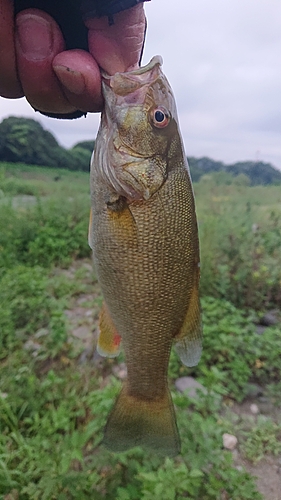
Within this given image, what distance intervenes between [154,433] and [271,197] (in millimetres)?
5726

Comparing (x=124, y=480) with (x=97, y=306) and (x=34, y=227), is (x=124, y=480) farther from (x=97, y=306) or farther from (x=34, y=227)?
(x=34, y=227)

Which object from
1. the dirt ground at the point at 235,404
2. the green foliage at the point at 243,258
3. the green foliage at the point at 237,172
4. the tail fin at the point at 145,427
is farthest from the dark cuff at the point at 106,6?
the green foliage at the point at 237,172

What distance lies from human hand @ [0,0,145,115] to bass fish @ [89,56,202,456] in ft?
0.23

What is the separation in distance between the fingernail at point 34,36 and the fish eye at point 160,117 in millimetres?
364

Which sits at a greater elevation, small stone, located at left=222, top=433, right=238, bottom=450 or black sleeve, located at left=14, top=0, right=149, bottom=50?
black sleeve, located at left=14, top=0, right=149, bottom=50

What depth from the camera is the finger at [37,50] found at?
3.52 ft

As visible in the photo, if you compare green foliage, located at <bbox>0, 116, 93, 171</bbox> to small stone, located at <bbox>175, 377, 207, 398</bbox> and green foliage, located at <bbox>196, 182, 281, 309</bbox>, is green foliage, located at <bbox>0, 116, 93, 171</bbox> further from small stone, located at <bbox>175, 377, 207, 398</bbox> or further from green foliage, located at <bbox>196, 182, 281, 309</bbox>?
small stone, located at <bbox>175, 377, 207, 398</bbox>

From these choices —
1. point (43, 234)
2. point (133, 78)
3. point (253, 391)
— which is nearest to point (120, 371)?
point (253, 391)

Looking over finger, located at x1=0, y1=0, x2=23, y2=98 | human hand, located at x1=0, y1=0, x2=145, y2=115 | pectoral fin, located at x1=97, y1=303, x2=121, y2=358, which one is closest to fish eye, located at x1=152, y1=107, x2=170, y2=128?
human hand, located at x1=0, y1=0, x2=145, y2=115

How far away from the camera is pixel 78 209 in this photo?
6230 mm

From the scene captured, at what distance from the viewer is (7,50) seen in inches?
42.5

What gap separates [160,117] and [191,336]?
2.42ft

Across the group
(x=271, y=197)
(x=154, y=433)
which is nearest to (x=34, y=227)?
(x=271, y=197)

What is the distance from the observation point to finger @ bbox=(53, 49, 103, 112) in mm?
1088
